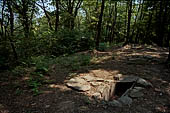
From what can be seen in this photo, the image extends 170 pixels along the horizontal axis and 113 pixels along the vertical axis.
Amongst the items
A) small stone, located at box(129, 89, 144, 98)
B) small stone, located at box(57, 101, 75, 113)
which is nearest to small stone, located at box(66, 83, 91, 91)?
small stone, located at box(57, 101, 75, 113)

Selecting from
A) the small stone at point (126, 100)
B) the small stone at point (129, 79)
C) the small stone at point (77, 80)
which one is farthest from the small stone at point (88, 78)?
the small stone at point (126, 100)

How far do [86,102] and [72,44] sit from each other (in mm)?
7077

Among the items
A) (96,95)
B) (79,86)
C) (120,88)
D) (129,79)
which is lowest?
(120,88)

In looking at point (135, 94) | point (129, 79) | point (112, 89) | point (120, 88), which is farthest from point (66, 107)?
point (129, 79)

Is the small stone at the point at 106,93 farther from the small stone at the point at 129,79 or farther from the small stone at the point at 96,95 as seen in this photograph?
the small stone at the point at 129,79

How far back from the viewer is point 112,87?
12.8 ft

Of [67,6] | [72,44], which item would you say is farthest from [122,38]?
[72,44]

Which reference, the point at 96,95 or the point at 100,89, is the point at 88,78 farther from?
the point at 96,95

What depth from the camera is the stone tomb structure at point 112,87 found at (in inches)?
130

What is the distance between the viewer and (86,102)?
3.01 m

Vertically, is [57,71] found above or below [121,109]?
above

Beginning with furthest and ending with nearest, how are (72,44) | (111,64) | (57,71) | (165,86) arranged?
(72,44) < (111,64) < (57,71) < (165,86)

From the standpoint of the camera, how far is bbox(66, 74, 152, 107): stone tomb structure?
3.29 m

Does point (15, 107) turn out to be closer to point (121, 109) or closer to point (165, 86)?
point (121, 109)
